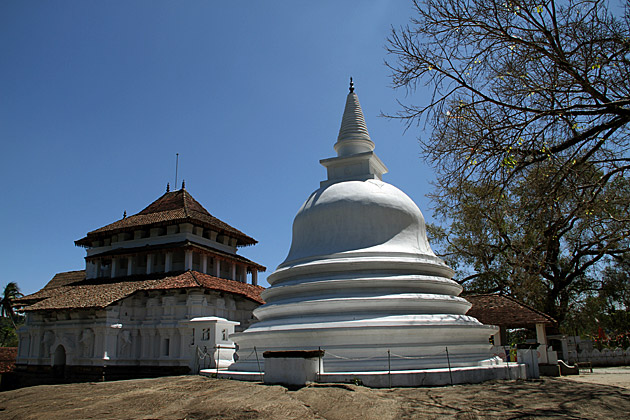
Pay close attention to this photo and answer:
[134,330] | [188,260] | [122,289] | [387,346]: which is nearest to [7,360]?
[122,289]

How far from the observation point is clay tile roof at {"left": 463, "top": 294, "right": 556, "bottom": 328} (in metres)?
22.5

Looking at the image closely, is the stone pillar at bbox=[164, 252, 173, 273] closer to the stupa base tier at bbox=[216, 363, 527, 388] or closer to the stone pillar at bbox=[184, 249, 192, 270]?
the stone pillar at bbox=[184, 249, 192, 270]

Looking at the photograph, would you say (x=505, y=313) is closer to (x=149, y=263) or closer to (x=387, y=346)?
(x=387, y=346)

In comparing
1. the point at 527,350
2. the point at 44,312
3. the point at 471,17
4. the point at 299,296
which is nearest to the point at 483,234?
the point at 527,350

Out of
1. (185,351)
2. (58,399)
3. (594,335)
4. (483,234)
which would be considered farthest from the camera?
(594,335)

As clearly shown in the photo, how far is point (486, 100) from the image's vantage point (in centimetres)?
1222

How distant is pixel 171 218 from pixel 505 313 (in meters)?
21.1

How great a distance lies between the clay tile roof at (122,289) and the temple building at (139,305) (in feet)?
0.26

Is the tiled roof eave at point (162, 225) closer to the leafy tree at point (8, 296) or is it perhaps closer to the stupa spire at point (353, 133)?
the stupa spire at point (353, 133)

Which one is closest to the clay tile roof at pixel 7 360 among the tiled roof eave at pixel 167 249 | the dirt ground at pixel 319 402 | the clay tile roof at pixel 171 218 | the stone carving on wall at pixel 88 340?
the stone carving on wall at pixel 88 340

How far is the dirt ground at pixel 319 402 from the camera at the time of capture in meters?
8.70

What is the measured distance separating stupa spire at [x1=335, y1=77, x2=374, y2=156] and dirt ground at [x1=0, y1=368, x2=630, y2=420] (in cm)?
1128

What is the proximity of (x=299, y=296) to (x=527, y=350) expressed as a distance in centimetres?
724

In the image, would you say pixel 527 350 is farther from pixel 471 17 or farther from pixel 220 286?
pixel 220 286
